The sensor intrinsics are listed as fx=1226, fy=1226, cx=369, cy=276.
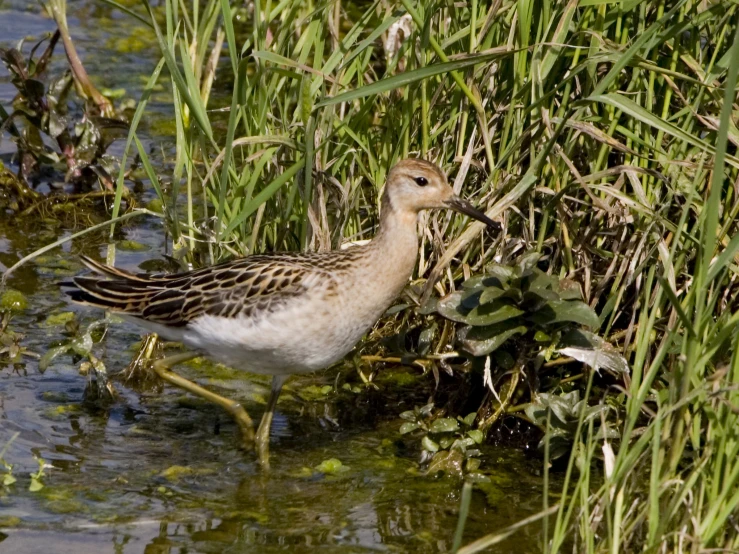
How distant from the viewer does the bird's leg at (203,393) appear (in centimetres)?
648

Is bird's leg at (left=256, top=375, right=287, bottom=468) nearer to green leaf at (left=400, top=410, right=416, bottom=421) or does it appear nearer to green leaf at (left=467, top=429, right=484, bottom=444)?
green leaf at (left=400, top=410, right=416, bottom=421)

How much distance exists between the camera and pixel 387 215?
20.6 feet

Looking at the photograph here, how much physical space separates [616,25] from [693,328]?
2.35 metres

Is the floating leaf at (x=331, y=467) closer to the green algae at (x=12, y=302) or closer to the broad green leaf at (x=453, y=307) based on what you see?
the broad green leaf at (x=453, y=307)

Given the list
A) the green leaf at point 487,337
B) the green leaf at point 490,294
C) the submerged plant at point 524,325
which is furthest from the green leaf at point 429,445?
the green leaf at point 490,294

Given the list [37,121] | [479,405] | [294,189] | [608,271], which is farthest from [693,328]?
[37,121]

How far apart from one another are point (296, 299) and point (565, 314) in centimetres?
132

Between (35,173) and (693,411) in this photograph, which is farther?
(35,173)

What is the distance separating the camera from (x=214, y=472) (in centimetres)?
616

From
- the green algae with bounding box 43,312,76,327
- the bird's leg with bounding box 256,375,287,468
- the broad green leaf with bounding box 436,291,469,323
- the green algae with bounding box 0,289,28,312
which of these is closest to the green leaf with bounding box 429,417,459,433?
the broad green leaf with bounding box 436,291,469,323

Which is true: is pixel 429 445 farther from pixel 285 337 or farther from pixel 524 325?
pixel 285 337

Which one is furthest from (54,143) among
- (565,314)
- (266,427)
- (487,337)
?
(565,314)

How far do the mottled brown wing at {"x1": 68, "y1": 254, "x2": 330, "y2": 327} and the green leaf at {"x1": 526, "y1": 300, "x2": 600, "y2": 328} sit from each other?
1093 mm

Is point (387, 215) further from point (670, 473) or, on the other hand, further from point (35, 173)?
point (35, 173)
